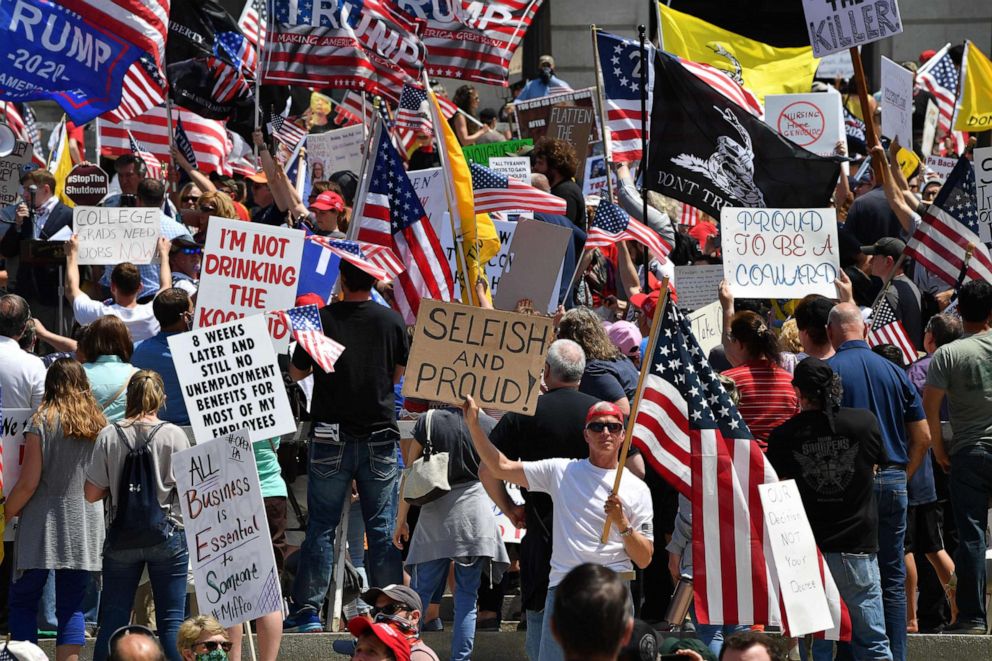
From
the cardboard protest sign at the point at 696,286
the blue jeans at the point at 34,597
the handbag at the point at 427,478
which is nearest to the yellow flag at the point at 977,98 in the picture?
the cardboard protest sign at the point at 696,286

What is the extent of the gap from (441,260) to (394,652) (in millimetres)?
4942

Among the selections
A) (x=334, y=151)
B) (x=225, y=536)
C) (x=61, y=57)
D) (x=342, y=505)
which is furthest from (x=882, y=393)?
(x=334, y=151)

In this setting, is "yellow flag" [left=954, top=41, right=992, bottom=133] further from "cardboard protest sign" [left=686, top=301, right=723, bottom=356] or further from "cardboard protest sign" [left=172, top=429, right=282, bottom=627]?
"cardboard protest sign" [left=172, top=429, right=282, bottom=627]

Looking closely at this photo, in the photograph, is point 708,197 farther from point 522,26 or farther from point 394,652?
point 394,652

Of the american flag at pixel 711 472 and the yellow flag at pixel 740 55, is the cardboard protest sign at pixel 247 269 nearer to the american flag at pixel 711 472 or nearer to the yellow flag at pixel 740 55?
the american flag at pixel 711 472

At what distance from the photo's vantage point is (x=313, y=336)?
9.88 m

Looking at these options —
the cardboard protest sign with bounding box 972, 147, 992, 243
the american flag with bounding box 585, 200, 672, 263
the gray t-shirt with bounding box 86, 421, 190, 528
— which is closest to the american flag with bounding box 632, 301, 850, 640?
the gray t-shirt with bounding box 86, 421, 190, 528

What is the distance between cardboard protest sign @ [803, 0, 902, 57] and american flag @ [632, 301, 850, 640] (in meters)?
5.50

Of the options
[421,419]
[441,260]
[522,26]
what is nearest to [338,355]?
[421,419]

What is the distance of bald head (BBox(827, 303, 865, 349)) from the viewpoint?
9.71 meters

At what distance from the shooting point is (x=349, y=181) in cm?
1520

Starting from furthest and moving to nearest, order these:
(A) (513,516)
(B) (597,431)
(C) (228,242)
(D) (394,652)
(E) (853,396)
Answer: (C) (228,242) → (E) (853,396) → (A) (513,516) → (B) (597,431) → (D) (394,652)

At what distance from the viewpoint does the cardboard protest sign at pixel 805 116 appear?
1688 centimetres

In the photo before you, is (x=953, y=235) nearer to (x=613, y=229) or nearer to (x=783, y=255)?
(x=783, y=255)
